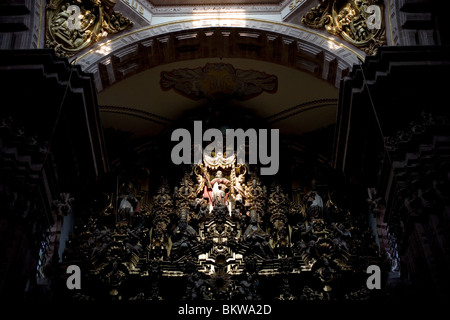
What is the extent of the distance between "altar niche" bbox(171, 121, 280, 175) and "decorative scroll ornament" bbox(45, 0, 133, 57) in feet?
9.20

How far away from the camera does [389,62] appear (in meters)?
8.53

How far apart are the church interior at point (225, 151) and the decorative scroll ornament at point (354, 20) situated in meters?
0.03

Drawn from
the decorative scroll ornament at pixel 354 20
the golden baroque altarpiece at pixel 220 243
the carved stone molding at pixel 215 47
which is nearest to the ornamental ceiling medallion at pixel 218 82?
the carved stone molding at pixel 215 47

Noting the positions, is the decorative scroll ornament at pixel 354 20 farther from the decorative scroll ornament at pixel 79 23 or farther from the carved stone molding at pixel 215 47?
the decorative scroll ornament at pixel 79 23

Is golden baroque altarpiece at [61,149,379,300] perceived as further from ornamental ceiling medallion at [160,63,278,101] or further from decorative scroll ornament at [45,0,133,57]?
decorative scroll ornament at [45,0,133,57]

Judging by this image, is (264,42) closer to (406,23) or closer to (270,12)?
(270,12)

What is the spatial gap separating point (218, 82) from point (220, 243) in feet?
11.3

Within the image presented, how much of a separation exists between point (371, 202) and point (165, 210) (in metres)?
4.03

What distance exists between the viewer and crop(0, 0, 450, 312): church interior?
8.25m

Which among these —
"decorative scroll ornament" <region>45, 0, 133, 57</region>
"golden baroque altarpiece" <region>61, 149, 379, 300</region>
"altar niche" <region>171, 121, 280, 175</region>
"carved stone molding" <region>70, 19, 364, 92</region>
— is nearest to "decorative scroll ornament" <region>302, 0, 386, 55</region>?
"carved stone molding" <region>70, 19, 364, 92</region>

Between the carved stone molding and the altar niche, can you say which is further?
the altar niche

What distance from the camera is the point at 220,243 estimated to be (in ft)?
37.4

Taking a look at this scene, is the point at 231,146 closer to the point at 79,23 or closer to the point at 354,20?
the point at 354,20

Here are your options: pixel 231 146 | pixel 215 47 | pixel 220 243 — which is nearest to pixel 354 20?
pixel 215 47
